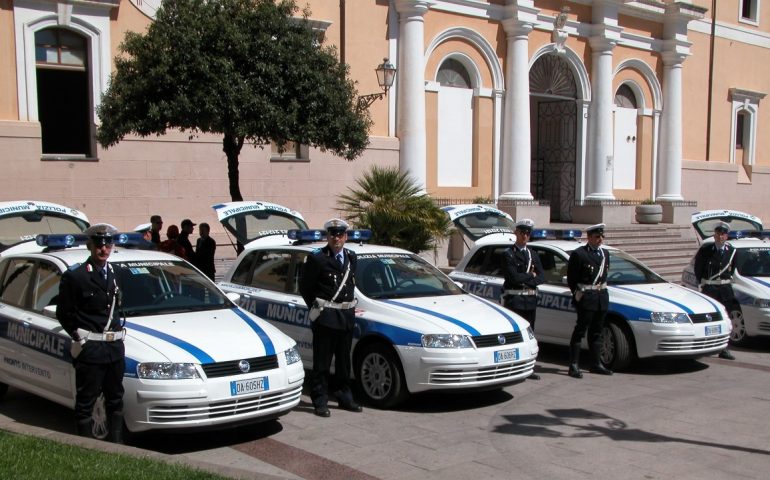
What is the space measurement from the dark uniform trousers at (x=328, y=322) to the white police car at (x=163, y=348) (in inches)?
23.9

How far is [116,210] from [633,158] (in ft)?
57.4

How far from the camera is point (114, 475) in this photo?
536 centimetres

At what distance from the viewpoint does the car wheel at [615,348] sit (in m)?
10.2

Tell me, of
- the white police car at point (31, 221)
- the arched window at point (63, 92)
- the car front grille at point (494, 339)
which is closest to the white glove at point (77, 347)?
the car front grille at point (494, 339)

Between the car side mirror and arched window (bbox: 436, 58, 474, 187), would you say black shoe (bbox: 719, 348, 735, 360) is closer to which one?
the car side mirror

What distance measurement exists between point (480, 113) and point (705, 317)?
13392 mm

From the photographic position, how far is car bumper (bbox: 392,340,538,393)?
311 inches

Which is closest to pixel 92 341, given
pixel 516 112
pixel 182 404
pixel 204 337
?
pixel 182 404

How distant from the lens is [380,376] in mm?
8289

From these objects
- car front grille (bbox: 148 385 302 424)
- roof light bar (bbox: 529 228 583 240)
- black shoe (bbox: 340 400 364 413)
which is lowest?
black shoe (bbox: 340 400 364 413)

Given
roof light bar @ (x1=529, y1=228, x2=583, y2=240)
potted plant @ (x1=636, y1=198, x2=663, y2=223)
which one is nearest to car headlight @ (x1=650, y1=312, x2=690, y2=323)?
roof light bar @ (x1=529, y1=228, x2=583, y2=240)

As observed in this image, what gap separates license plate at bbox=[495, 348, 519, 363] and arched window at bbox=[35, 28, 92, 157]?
1131cm

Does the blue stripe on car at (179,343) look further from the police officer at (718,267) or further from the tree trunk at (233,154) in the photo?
the police officer at (718,267)

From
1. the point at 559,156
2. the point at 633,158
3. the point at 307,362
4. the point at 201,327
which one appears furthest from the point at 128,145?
the point at 633,158
